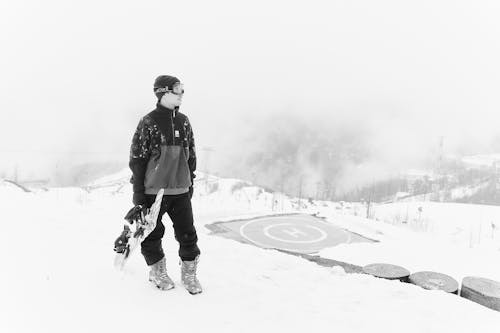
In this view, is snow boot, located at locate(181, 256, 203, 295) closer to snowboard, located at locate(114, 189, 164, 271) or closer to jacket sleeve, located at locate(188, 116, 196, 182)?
snowboard, located at locate(114, 189, 164, 271)

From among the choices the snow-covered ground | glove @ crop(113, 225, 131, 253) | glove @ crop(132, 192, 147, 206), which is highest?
glove @ crop(132, 192, 147, 206)

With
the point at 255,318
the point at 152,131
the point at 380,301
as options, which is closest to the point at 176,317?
the point at 255,318

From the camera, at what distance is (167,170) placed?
178 inches

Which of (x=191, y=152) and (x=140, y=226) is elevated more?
(x=191, y=152)

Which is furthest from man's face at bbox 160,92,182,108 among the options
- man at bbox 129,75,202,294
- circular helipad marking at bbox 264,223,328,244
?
circular helipad marking at bbox 264,223,328,244

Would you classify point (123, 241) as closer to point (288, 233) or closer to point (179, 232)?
point (179, 232)

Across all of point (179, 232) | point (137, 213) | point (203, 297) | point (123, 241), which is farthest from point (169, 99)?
point (203, 297)

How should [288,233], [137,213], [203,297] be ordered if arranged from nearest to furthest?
[137,213], [203,297], [288,233]

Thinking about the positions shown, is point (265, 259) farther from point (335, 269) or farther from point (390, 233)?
point (390, 233)

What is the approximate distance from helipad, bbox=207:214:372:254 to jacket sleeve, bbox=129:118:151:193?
35.9ft

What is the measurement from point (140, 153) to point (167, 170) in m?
0.38

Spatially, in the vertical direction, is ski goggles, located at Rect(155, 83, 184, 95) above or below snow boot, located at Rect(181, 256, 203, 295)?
above

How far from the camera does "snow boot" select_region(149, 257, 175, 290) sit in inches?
190

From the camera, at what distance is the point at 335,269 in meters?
6.85
